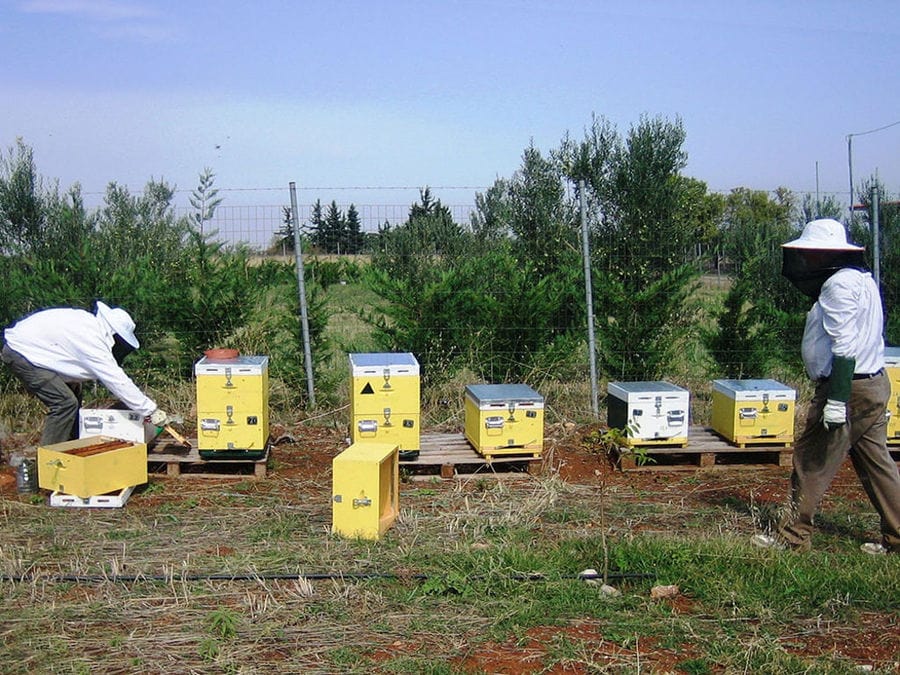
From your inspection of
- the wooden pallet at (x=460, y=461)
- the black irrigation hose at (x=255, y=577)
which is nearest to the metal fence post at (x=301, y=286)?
the wooden pallet at (x=460, y=461)

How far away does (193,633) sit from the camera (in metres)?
4.17

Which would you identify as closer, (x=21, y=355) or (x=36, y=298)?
(x=21, y=355)

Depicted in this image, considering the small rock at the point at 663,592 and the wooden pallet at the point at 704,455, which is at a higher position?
the wooden pallet at the point at 704,455

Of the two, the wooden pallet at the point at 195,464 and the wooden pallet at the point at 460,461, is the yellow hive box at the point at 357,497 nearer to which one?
the wooden pallet at the point at 460,461

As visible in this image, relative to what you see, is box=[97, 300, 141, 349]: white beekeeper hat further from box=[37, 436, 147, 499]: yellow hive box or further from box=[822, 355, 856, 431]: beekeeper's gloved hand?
box=[822, 355, 856, 431]: beekeeper's gloved hand

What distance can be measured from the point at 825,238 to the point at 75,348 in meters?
5.29

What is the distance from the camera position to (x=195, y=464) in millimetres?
7348

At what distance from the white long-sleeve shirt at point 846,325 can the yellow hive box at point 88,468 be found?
15.4 ft

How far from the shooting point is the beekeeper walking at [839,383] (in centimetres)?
512

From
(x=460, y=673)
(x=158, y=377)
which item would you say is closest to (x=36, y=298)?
(x=158, y=377)

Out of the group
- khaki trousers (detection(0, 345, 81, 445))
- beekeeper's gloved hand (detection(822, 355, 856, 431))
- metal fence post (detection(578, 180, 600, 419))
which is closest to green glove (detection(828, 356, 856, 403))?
beekeeper's gloved hand (detection(822, 355, 856, 431))

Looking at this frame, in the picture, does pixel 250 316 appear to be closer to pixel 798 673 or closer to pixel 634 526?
pixel 634 526

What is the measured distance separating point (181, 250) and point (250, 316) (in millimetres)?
1043

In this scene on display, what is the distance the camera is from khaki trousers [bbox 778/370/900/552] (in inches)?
208
